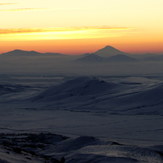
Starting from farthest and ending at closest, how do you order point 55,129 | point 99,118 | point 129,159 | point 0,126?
1. point 99,118
2. point 0,126
3. point 55,129
4. point 129,159

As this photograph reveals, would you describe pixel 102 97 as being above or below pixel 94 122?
above

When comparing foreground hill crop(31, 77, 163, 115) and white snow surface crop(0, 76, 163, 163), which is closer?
white snow surface crop(0, 76, 163, 163)

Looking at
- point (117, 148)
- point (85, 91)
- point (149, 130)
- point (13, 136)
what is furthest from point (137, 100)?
point (117, 148)

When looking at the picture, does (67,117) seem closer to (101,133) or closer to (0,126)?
(0,126)

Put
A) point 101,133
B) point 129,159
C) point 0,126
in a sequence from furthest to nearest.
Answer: point 0,126 → point 101,133 → point 129,159

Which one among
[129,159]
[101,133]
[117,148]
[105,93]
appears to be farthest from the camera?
[105,93]

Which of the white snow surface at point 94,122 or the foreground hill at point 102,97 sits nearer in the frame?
the white snow surface at point 94,122

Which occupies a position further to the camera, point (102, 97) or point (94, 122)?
point (102, 97)

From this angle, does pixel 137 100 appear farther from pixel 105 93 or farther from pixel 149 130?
pixel 149 130

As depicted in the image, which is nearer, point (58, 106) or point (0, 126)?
point (0, 126)

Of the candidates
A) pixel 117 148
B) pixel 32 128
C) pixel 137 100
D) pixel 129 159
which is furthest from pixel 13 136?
pixel 137 100
